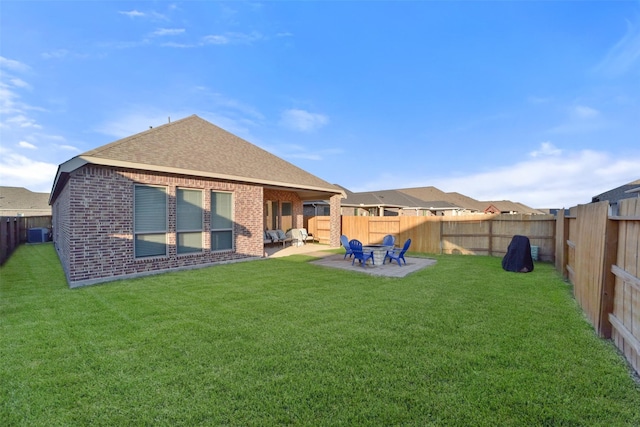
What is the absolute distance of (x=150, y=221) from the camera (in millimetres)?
8312

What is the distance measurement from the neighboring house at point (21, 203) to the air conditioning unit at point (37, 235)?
16.3 meters

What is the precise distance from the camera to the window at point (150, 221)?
809 centimetres

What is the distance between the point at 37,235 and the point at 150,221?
17.8 meters

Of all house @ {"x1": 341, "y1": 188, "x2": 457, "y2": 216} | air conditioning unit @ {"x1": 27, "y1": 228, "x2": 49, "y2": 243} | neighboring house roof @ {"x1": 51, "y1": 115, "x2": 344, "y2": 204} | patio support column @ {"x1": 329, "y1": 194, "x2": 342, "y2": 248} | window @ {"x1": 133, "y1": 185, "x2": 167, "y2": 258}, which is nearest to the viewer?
neighboring house roof @ {"x1": 51, "y1": 115, "x2": 344, "y2": 204}

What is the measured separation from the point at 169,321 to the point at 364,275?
16.8ft

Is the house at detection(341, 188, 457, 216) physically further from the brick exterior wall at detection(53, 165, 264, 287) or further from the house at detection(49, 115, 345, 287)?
the brick exterior wall at detection(53, 165, 264, 287)

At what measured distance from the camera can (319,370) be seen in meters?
3.06

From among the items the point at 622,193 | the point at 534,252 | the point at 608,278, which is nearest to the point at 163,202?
the point at 608,278

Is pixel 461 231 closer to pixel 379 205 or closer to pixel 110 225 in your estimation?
pixel 379 205

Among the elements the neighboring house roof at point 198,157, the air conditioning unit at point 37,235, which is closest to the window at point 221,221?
the neighboring house roof at point 198,157

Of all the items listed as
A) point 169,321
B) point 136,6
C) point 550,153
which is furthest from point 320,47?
point 169,321

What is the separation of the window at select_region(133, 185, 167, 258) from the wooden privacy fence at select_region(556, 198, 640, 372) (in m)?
9.71

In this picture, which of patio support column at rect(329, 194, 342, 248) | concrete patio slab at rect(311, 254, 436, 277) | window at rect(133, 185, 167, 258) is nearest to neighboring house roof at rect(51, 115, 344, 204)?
patio support column at rect(329, 194, 342, 248)

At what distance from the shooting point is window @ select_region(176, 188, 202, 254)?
894 cm
